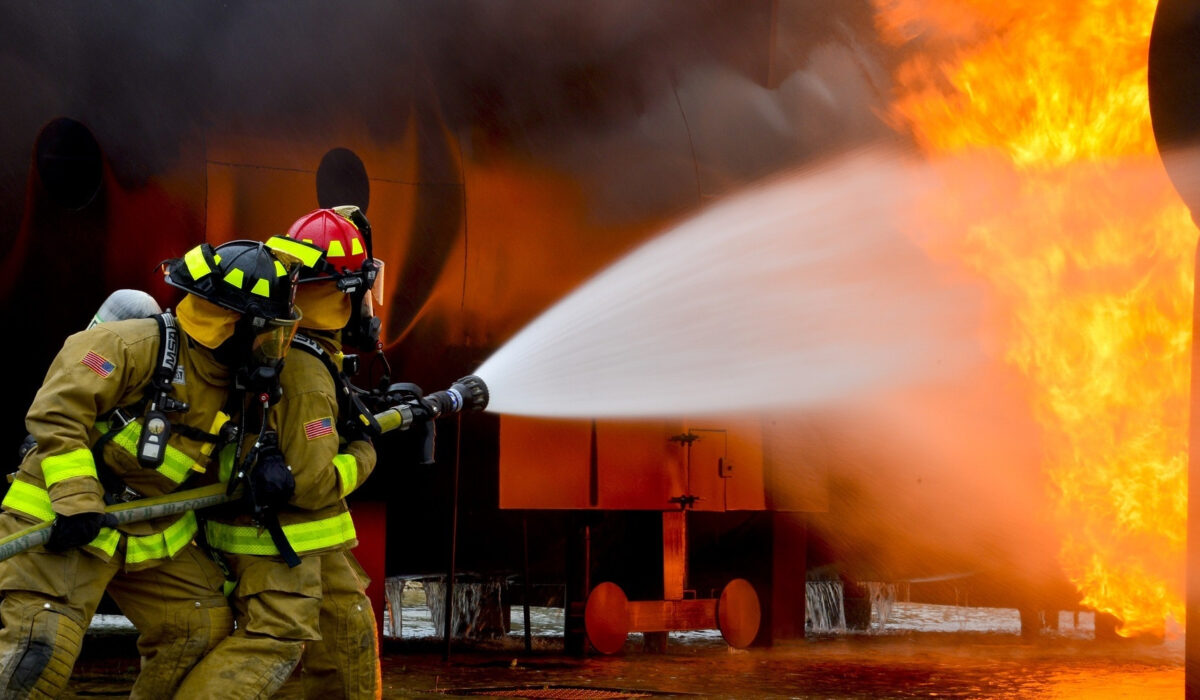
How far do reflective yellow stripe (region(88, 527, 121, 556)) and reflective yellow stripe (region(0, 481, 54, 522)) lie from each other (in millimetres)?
157

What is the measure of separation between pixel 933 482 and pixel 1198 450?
15.1 ft

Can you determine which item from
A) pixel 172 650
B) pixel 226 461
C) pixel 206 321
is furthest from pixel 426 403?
pixel 172 650

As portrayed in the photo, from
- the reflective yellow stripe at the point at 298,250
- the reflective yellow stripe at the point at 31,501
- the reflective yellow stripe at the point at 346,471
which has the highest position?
the reflective yellow stripe at the point at 298,250

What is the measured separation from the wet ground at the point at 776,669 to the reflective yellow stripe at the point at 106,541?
7.68ft

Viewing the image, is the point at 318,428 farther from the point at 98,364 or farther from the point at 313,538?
the point at 98,364

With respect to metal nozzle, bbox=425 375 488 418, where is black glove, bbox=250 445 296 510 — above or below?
below

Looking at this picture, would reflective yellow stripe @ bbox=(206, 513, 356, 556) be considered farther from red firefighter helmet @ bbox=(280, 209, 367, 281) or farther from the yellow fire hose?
red firefighter helmet @ bbox=(280, 209, 367, 281)

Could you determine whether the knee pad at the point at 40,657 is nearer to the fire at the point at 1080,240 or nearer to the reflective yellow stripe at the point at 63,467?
the reflective yellow stripe at the point at 63,467

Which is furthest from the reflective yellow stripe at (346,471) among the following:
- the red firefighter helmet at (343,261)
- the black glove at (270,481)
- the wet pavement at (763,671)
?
the wet pavement at (763,671)

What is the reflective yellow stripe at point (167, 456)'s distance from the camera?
164 inches

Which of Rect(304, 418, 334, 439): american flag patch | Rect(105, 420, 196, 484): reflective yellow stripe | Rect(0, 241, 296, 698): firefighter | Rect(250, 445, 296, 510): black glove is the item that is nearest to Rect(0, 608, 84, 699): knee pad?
Rect(0, 241, 296, 698): firefighter

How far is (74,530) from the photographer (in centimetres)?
390

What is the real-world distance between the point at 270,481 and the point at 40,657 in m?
0.79

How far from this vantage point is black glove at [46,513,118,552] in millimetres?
3896
